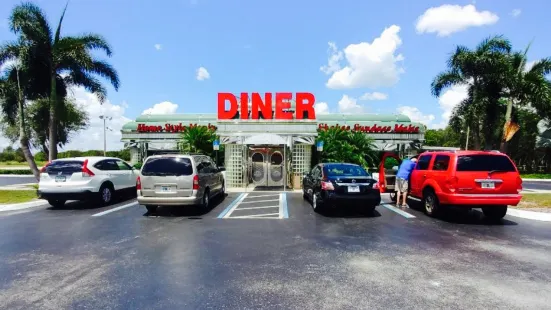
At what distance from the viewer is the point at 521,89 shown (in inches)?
786

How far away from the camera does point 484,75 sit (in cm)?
2042

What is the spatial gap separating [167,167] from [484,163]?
339 inches

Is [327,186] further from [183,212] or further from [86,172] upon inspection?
[86,172]

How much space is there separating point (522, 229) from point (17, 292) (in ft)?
32.7

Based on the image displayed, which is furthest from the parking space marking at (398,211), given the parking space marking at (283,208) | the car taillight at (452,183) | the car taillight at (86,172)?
the car taillight at (86,172)

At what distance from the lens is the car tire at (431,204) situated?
8923 mm

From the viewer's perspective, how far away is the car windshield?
9.92 meters

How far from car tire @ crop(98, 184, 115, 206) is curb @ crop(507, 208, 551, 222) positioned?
13.0 metres

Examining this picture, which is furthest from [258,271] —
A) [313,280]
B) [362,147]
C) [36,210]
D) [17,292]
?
[362,147]

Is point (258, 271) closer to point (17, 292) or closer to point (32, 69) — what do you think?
point (17, 292)

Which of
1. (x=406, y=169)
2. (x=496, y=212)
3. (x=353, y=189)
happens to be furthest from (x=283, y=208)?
(x=496, y=212)

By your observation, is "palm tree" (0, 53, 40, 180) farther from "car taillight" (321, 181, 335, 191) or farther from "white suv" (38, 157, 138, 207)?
"car taillight" (321, 181, 335, 191)

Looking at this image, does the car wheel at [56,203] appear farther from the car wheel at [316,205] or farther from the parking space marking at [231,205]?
the car wheel at [316,205]

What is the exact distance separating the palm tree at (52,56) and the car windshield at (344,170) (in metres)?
14.4
